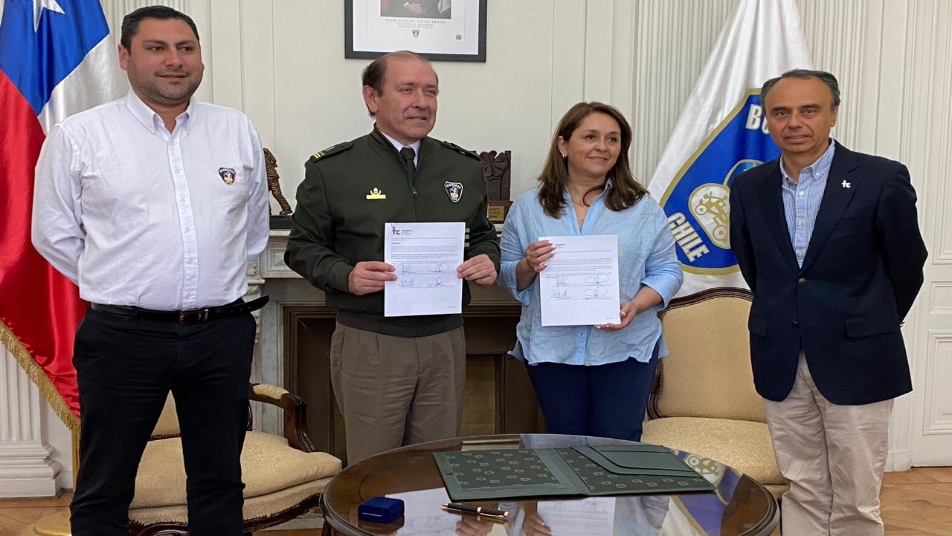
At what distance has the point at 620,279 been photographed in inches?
100

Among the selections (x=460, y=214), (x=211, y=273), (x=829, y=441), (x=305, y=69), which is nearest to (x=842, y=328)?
(x=829, y=441)

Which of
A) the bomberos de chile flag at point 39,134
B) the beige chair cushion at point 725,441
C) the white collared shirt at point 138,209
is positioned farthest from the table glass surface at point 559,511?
the bomberos de chile flag at point 39,134

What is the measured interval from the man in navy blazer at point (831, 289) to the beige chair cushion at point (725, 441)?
223 mm

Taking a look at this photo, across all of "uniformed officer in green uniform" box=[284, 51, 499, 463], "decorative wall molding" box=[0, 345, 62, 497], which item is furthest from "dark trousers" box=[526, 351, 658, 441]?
"decorative wall molding" box=[0, 345, 62, 497]

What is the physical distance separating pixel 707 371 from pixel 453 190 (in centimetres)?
139

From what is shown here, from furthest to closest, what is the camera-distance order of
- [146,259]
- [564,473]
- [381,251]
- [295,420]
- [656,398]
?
[656,398], [295,420], [381,251], [146,259], [564,473]

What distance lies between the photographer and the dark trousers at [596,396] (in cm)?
251

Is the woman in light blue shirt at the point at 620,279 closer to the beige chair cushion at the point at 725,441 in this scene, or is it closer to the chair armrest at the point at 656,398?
the beige chair cushion at the point at 725,441

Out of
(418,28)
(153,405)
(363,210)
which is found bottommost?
(153,405)

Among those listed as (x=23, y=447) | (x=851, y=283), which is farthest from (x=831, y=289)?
(x=23, y=447)

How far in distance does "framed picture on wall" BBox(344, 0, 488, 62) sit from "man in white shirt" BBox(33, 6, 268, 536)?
1.30m

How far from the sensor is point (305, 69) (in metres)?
3.49
